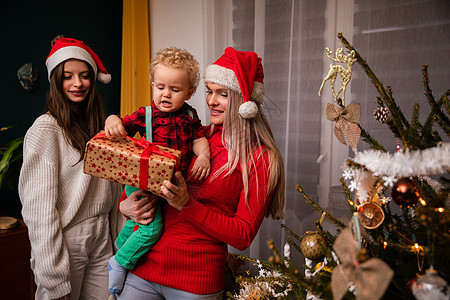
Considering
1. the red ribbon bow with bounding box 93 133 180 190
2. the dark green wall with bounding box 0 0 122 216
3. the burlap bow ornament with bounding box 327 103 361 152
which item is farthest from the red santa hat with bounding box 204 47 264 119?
the dark green wall with bounding box 0 0 122 216

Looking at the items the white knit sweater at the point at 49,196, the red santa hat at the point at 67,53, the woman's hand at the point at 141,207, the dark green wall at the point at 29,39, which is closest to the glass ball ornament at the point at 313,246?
the woman's hand at the point at 141,207

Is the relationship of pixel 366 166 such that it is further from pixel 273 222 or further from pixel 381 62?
pixel 273 222

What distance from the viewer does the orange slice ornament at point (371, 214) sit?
743 mm

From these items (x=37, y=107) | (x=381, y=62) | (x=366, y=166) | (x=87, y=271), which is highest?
(x=381, y=62)

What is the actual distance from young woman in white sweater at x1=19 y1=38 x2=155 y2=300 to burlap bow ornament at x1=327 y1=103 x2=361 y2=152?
1125 millimetres

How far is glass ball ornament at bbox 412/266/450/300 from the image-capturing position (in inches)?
21.5

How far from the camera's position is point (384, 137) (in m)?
1.92

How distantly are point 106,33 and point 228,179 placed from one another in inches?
92.3

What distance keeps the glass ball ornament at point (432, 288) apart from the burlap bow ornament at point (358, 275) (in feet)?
0.18

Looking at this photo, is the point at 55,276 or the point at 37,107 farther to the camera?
the point at 37,107

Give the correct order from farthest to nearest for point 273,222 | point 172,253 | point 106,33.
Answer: point 106,33 → point 273,222 → point 172,253

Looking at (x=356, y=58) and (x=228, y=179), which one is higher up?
(x=356, y=58)

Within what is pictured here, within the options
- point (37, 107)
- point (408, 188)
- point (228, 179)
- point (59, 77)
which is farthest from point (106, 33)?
point (408, 188)

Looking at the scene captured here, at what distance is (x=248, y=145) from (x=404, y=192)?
0.72 m
